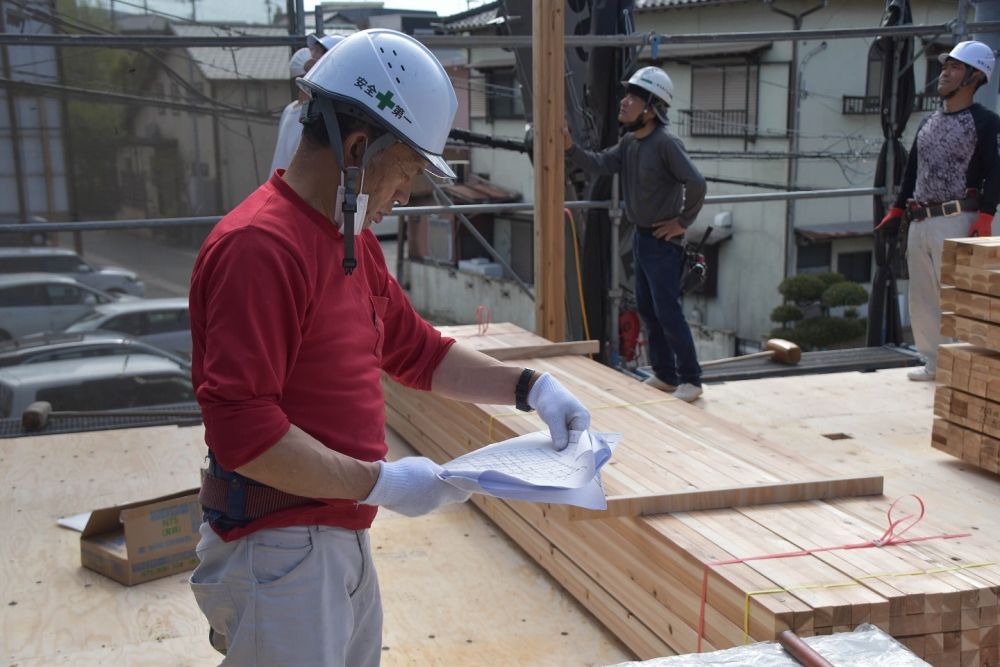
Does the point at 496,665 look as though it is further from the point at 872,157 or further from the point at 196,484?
the point at 872,157

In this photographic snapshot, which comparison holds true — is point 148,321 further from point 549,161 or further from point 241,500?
point 241,500

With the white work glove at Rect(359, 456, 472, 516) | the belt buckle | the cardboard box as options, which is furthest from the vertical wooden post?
the white work glove at Rect(359, 456, 472, 516)

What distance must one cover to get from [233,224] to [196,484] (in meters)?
3.50

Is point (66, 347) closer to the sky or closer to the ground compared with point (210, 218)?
closer to the ground

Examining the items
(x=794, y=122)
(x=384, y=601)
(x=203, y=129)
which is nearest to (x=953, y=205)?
(x=384, y=601)

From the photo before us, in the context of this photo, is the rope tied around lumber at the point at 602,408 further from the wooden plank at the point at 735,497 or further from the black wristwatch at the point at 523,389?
the black wristwatch at the point at 523,389

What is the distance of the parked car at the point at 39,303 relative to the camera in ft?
23.9

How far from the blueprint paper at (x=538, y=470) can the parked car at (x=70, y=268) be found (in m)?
5.92

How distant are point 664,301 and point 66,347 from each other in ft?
13.9

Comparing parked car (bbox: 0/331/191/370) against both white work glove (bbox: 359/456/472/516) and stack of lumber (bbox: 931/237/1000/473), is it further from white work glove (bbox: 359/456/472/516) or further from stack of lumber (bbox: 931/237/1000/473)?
Result: white work glove (bbox: 359/456/472/516)

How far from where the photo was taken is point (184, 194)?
7578mm

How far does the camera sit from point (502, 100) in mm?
23672

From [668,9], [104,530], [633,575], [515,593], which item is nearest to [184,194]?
[104,530]

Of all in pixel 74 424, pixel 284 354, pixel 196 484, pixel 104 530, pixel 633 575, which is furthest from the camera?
pixel 74 424
